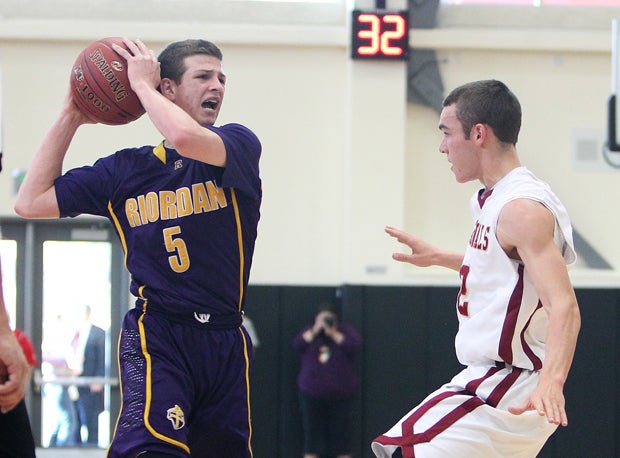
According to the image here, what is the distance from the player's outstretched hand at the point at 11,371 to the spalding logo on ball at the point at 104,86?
3.41ft

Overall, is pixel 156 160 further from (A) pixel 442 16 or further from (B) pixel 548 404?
(A) pixel 442 16

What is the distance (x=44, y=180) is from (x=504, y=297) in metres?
1.67

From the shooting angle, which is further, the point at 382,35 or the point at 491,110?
the point at 382,35

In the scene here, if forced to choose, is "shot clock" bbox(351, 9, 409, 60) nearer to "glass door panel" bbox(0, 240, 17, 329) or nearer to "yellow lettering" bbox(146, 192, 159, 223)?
"glass door panel" bbox(0, 240, 17, 329)

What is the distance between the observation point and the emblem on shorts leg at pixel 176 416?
9.89ft

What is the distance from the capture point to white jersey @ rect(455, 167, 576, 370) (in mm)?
3051

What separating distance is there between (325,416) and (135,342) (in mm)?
5873

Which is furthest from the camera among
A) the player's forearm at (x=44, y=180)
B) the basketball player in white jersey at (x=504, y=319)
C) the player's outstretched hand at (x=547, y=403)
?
the player's forearm at (x=44, y=180)

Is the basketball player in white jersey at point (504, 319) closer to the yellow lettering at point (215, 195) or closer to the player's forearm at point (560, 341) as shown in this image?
the player's forearm at point (560, 341)

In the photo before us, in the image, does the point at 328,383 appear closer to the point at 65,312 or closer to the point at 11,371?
the point at 65,312

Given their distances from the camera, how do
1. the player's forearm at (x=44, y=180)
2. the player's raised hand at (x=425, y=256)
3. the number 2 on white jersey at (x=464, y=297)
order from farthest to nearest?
the player's raised hand at (x=425, y=256)
the player's forearm at (x=44, y=180)
the number 2 on white jersey at (x=464, y=297)

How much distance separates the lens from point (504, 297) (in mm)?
3072

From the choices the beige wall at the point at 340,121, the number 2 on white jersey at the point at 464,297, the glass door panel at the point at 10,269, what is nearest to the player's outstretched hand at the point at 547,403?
the number 2 on white jersey at the point at 464,297

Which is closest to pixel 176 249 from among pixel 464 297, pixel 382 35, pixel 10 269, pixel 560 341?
pixel 464 297
